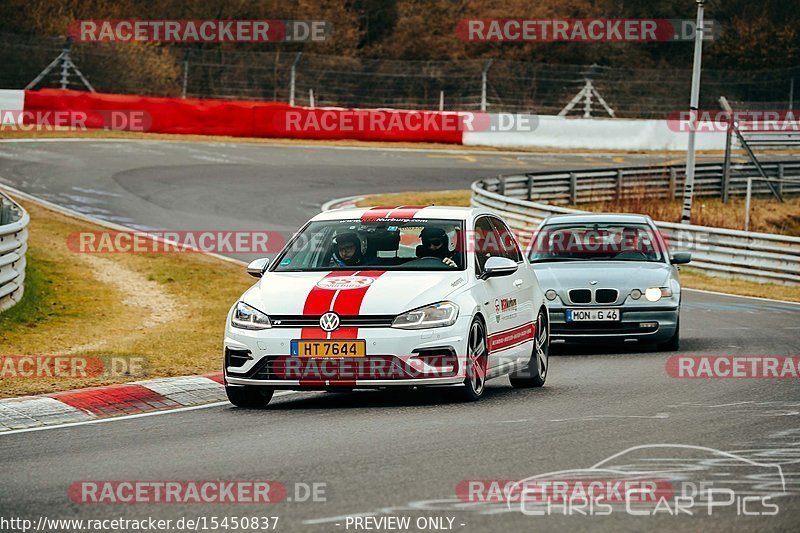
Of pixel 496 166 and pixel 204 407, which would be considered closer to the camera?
pixel 204 407

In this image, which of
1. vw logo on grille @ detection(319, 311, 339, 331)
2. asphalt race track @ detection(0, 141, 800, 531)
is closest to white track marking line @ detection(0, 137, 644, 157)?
asphalt race track @ detection(0, 141, 800, 531)

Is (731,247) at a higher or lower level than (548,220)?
lower

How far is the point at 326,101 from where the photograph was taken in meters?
54.2

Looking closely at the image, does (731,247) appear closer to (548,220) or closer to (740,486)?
(548,220)

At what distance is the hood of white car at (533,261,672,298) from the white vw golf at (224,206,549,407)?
3307 mm

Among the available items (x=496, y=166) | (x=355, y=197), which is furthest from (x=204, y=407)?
(x=496, y=166)

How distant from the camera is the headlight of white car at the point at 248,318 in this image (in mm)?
10828

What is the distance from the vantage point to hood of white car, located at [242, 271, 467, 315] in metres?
10.7

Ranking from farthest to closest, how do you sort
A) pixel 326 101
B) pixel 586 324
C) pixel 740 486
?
pixel 326 101 < pixel 586 324 < pixel 740 486

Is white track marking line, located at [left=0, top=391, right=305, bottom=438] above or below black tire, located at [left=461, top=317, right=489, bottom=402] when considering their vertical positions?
below

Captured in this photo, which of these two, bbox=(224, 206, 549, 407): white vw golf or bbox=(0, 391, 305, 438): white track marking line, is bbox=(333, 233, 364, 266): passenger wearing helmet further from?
bbox=(0, 391, 305, 438): white track marking line

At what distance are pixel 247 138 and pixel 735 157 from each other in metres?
16.1

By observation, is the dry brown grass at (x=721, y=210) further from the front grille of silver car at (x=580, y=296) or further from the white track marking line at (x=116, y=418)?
the white track marking line at (x=116, y=418)

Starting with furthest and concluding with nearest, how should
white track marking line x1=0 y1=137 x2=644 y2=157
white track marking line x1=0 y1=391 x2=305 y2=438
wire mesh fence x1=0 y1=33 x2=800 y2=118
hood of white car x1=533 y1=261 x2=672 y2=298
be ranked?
wire mesh fence x1=0 y1=33 x2=800 y2=118
white track marking line x1=0 y1=137 x2=644 y2=157
hood of white car x1=533 y1=261 x2=672 y2=298
white track marking line x1=0 y1=391 x2=305 y2=438
